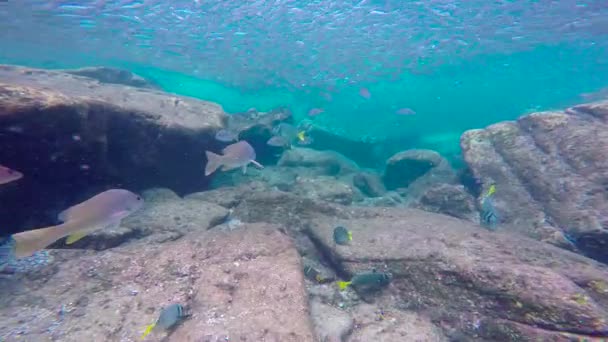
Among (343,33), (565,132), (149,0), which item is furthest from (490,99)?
(149,0)

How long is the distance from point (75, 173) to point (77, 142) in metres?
0.90

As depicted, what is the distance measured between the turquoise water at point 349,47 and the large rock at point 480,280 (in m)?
14.3

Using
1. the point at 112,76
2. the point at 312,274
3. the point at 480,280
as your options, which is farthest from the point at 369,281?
the point at 112,76

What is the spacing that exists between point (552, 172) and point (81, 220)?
388 inches

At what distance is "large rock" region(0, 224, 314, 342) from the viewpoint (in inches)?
147

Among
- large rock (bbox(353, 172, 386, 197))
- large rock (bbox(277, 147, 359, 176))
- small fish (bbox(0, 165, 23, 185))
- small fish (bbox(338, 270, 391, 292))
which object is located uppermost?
small fish (bbox(0, 165, 23, 185))

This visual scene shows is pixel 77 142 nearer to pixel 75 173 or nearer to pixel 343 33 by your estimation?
pixel 75 173

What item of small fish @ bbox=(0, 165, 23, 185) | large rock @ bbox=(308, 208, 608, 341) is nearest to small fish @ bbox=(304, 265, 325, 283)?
large rock @ bbox=(308, 208, 608, 341)

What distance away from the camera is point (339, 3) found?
17906 mm

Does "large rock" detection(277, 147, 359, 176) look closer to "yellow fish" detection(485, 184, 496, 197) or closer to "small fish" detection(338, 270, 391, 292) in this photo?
"yellow fish" detection(485, 184, 496, 197)

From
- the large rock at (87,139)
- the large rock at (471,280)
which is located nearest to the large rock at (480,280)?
the large rock at (471,280)

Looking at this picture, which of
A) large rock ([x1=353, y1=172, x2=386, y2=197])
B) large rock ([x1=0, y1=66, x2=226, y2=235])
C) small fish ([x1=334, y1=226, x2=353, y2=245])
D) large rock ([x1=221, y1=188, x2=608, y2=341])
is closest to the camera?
large rock ([x1=221, y1=188, x2=608, y2=341])

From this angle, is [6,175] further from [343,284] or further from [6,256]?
[343,284]

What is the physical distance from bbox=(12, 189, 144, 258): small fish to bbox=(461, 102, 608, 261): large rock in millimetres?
8316
